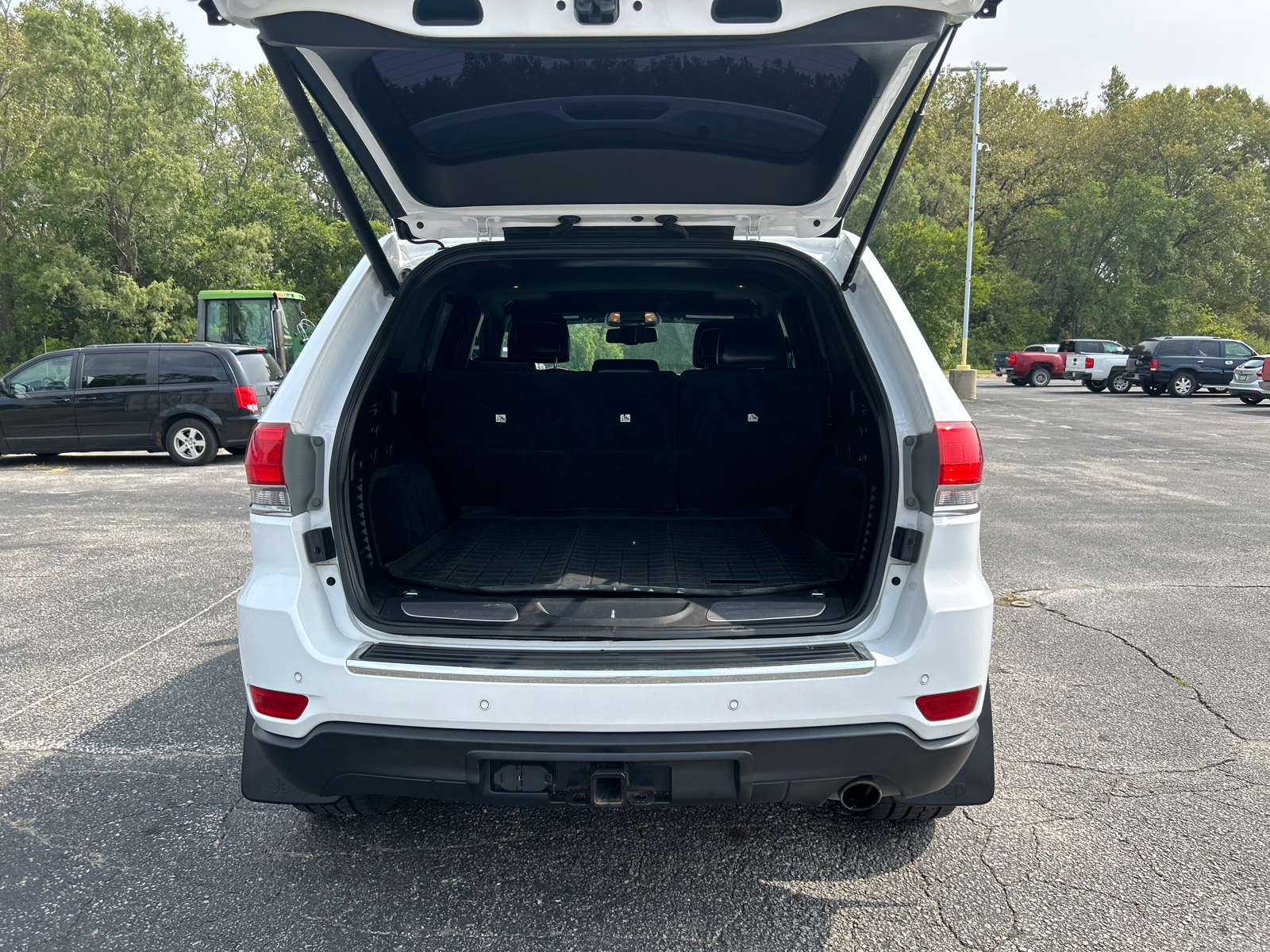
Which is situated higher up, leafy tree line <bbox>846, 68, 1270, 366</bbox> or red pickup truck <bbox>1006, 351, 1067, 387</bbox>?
leafy tree line <bbox>846, 68, 1270, 366</bbox>

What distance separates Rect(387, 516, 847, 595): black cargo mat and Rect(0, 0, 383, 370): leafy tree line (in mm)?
24004

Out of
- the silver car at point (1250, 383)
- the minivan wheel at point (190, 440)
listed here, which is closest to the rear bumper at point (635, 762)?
the minivan wheel at point (190, 440)

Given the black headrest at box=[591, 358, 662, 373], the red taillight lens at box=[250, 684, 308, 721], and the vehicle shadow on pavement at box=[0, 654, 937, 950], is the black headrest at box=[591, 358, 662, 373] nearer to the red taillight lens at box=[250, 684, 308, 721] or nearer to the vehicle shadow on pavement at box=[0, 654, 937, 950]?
the vehicle shadow on pavement at box=[0, 654, 937, 950]

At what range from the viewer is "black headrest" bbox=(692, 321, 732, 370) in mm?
4152

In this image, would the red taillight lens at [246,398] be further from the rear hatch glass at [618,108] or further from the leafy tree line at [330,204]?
the rear hatch glass at [618,108]

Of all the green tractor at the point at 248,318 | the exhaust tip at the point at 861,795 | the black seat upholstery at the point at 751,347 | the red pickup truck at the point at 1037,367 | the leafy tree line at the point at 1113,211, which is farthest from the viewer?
the leafy tree line at the point at 1113,211

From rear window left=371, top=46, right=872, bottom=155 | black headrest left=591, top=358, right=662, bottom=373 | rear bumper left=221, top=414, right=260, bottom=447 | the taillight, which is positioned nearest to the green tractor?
rear bumper left=221, top=414, right=260, bottom=447

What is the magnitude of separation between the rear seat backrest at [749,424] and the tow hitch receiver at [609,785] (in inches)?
73.1

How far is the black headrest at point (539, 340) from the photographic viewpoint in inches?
160

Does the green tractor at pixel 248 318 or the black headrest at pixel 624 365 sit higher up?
the green tractor at pixel 248 318

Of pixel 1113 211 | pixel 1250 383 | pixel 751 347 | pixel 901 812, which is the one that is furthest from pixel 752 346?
pixel 1113 211

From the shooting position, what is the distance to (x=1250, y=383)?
2102cm

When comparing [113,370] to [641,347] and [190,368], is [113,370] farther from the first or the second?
[641,347]

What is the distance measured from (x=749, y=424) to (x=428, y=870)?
206 centimetres
